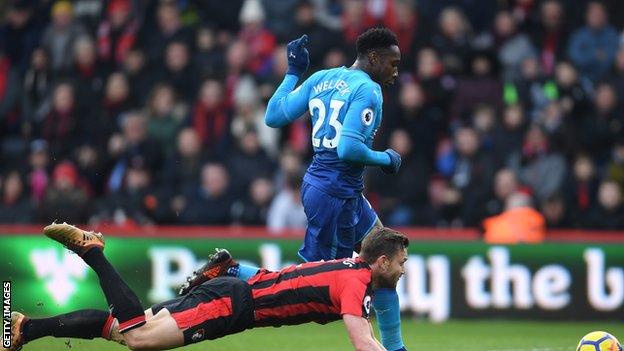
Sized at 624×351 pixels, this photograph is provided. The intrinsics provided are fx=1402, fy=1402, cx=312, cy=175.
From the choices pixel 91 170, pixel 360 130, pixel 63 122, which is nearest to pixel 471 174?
pixel 91 170

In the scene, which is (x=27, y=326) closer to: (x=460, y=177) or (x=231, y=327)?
(x=231, y=327)

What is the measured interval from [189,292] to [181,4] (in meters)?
10.3

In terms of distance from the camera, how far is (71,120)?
17.8 metres

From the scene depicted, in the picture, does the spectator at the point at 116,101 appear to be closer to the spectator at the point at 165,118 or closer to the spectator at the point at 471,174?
the spectator at the point at 165,118

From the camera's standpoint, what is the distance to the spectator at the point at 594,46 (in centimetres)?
1714

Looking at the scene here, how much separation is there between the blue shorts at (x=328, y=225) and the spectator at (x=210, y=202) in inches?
252

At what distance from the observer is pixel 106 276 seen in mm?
9062

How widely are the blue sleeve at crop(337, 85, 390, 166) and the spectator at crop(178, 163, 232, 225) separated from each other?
683 centimetres

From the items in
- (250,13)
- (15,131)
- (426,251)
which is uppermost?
(250,13)

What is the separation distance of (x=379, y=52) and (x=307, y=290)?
1842 millimetres

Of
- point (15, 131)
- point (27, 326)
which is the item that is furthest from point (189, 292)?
point (15, 131)

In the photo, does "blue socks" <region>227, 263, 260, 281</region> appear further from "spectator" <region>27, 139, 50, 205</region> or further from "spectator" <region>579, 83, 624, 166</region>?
"spectator" <region>27, 139, 50, 205</region>

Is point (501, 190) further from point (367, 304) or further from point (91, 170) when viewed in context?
point (367, 304)

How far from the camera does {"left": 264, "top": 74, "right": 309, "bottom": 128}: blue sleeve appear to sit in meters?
10.0
